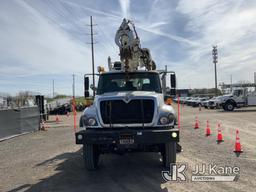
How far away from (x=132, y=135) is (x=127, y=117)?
0.72m

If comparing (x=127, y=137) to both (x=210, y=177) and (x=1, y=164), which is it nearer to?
(x=210, y=177)

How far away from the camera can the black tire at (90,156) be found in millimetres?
8683

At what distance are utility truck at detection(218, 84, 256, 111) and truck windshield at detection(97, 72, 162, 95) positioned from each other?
3366 centimetres

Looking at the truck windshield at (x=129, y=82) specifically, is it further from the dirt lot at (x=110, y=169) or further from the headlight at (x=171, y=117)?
the dirt lot at (x=110, y=169)

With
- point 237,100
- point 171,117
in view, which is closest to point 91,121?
point 171,117

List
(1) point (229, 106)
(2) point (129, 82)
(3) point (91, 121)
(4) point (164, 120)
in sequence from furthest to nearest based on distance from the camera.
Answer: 1. (1) point (229, 106)
2. (2) point (129, 82)
3. (3) point (91, 121)
4. (4) point (164, 120)

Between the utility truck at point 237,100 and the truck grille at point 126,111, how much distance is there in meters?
35.0

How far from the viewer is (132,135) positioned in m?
7.99

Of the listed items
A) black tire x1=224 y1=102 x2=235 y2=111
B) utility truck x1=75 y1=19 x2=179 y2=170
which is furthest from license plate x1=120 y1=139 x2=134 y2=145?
black tire x1=224 y1=102 x2=235 y2=111

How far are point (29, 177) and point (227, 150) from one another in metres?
6.27

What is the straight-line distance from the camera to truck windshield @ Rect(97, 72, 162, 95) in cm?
988

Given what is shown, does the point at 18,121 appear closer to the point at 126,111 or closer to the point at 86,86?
the point at 86,86

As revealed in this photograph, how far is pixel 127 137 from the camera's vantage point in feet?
26.3

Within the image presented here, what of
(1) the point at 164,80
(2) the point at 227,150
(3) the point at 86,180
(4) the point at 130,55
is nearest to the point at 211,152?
(2) the point at 227,150
